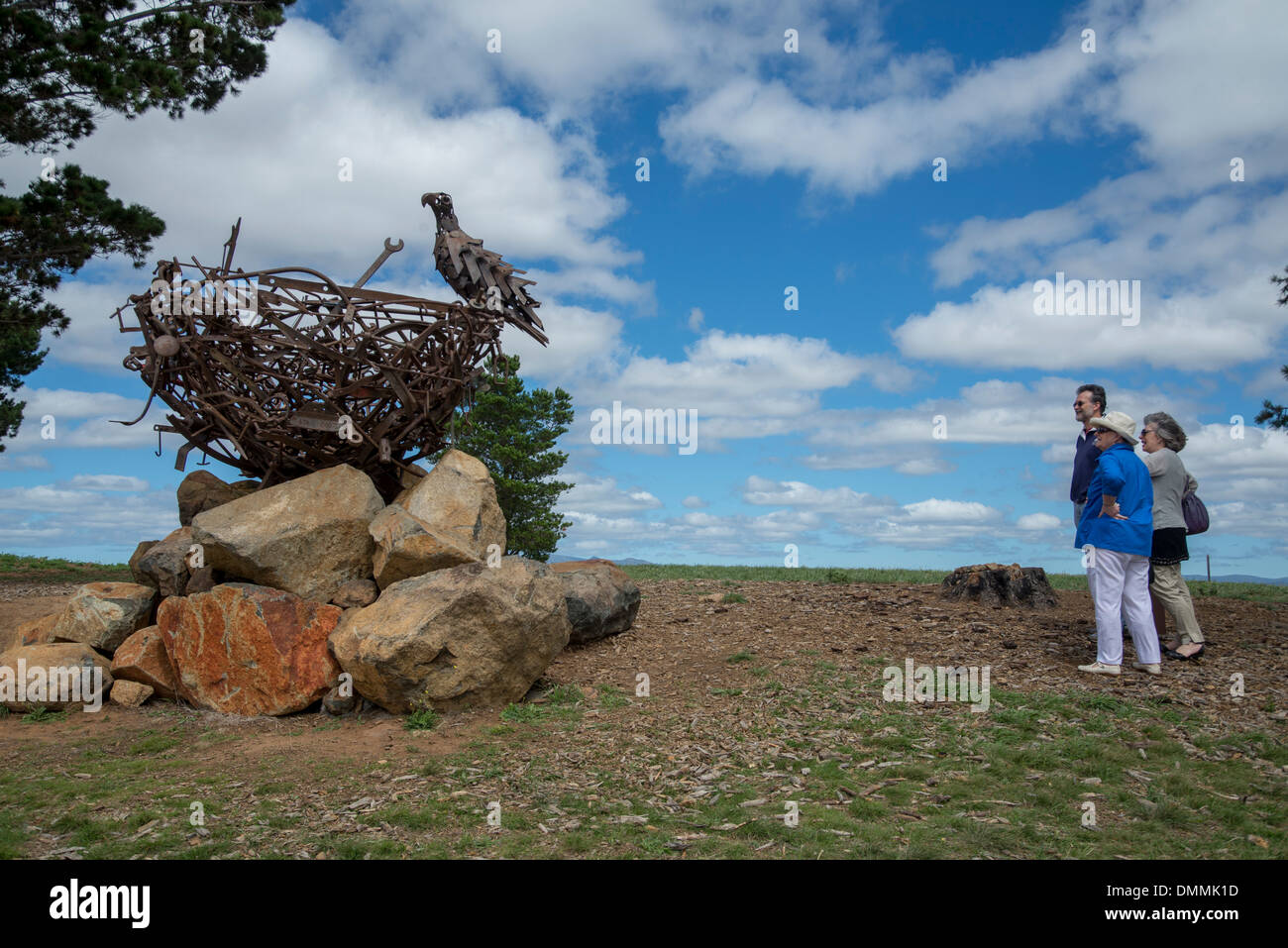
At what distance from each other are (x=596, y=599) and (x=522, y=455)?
542 inches

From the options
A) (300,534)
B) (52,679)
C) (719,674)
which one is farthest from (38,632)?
(719,674)

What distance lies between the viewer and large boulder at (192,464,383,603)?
27.3ft

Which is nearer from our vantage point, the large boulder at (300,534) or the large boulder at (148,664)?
the large boulder at (300,534)

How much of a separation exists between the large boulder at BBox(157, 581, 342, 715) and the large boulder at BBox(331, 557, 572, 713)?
35 cm

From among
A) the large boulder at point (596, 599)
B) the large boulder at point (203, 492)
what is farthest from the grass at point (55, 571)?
the large boulder at point (596, 599)

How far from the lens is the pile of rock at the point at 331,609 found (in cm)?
768

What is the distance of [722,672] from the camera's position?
9.03 m

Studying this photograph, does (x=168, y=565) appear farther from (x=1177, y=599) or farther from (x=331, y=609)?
(x=1177, y=599)

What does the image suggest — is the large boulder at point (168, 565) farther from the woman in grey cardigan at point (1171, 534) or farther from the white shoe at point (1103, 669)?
the woman in grey cardigan at point (1171, 534)

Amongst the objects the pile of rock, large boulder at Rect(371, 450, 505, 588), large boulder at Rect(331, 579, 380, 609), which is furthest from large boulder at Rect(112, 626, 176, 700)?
large boulder at Rect(371, 450, 505, 588)

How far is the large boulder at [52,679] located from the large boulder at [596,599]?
15.7ft

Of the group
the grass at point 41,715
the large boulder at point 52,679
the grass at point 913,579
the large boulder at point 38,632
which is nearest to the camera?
the grass at point 41,715

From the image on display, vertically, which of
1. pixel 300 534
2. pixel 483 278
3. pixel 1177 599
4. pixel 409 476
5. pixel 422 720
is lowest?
pixel 422 720

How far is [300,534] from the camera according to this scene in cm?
839
